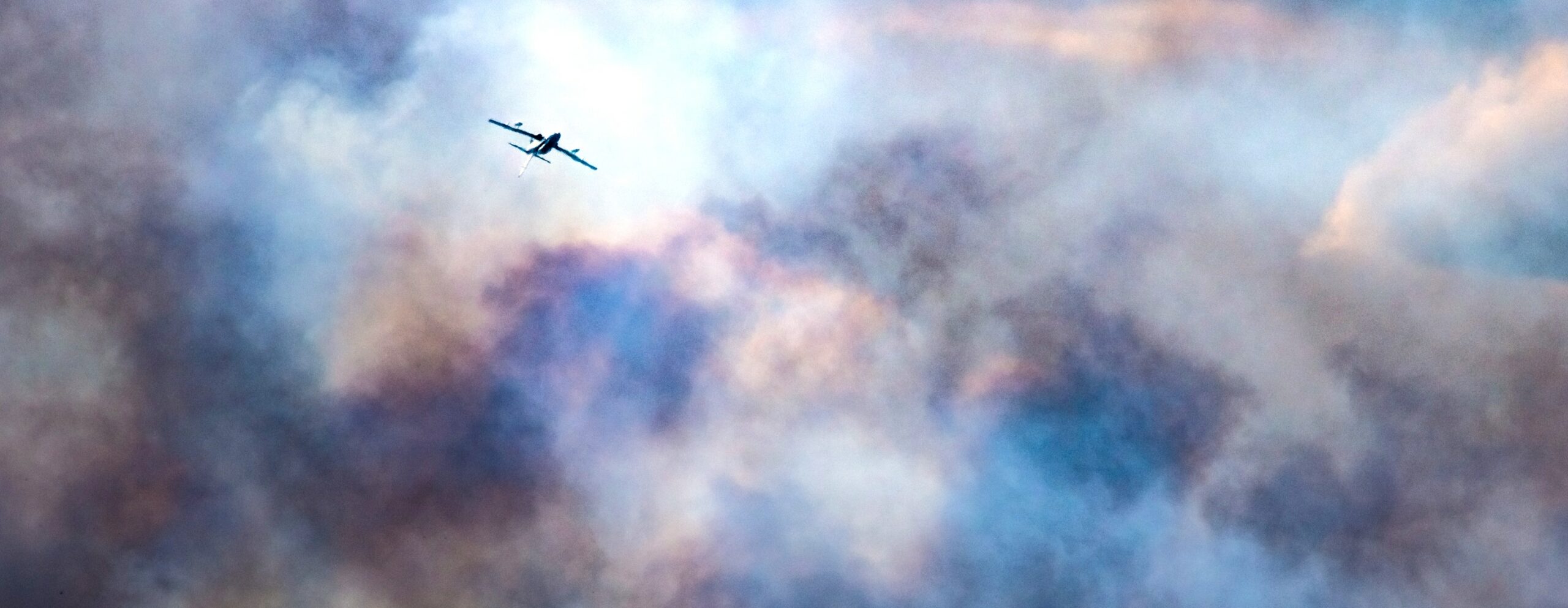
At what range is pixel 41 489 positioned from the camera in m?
85.7

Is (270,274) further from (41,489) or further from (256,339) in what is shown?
(41,489)

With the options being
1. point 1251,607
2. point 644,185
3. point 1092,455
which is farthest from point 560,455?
point 1251,607

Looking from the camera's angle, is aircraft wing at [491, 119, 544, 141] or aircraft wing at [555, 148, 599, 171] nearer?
aircraft wing at [491, 119, 544, 141]

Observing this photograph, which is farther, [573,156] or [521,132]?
[573,156]

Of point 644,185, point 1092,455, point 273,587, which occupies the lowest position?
point 273,587

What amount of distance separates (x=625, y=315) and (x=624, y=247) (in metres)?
3.88

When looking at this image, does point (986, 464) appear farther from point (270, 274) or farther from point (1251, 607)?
point (270, 274)

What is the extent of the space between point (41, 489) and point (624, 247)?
33.9m

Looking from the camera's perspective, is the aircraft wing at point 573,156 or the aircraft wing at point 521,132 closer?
the aircraft wing at point 521,132

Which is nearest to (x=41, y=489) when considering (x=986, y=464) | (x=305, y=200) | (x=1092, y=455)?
(x=305, y=200)

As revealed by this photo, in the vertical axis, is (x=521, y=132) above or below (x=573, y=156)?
below

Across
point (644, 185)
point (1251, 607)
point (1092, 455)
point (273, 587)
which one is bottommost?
point (273, 587)

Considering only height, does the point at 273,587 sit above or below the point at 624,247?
below

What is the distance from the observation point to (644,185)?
90125 millimetres
